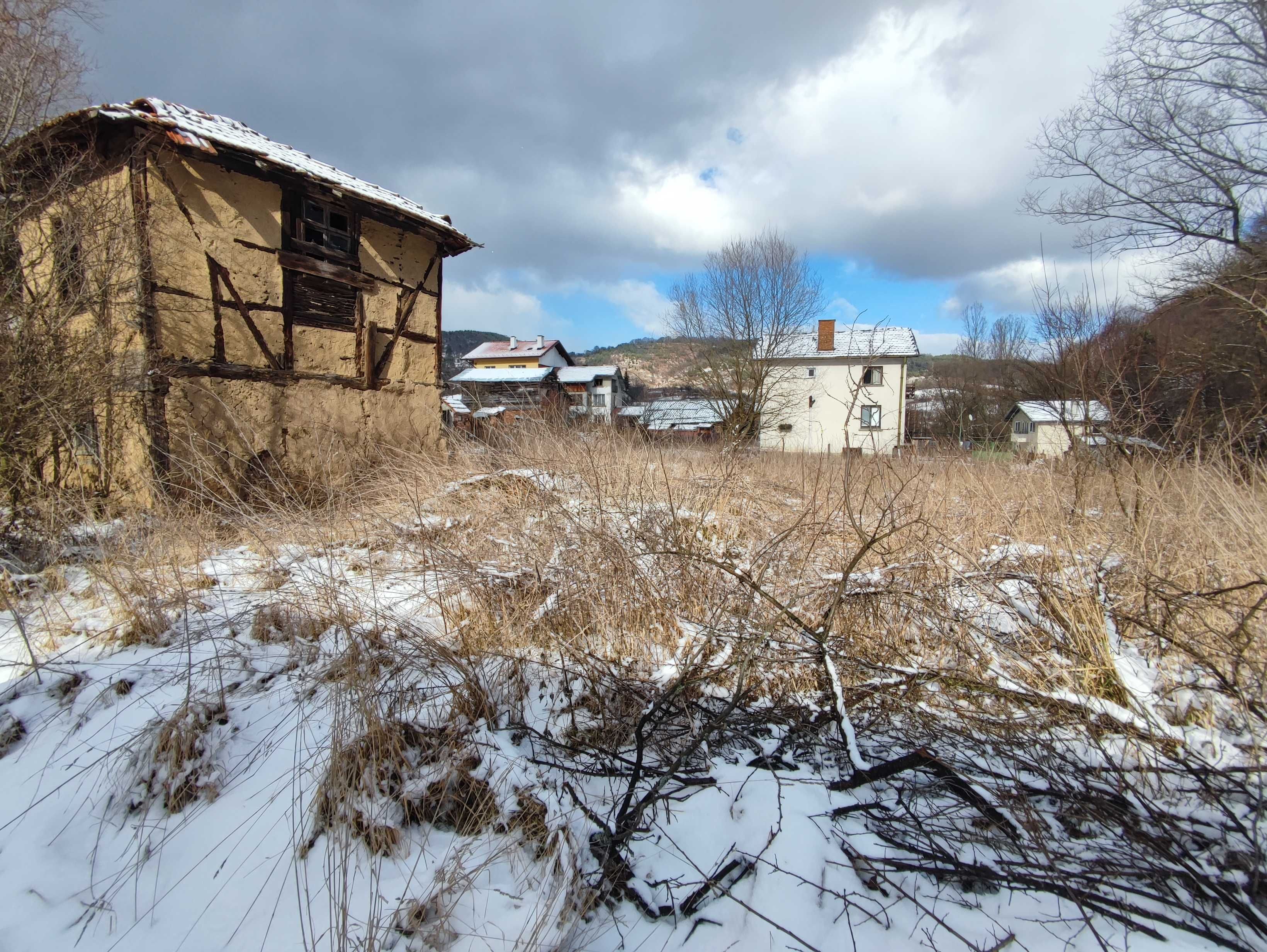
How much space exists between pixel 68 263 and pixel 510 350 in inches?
1682

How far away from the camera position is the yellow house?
4362cm

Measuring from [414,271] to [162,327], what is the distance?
11.0 feet

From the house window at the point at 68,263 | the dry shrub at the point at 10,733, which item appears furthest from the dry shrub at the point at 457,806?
the house window at the point at 68,263

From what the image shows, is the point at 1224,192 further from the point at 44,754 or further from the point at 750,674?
the point at 44,754

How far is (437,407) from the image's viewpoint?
808 centimetres

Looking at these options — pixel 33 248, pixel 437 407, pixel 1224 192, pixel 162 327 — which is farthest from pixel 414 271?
pixel 1224 192

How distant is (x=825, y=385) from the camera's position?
89.1ft

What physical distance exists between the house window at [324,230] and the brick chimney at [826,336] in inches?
902

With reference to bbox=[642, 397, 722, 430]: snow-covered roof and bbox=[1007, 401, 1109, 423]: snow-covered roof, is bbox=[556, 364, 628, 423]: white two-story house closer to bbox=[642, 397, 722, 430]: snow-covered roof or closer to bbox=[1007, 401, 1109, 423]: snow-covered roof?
bbox=[642, 397, 722, 430]: snow-covered roof

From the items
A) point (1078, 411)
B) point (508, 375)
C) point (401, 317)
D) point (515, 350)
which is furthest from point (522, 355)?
point (1078, 411)

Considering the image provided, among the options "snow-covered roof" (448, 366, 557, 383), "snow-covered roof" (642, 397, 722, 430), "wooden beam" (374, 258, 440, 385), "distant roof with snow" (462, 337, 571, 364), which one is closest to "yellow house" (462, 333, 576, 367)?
"distant roof with snow" (462, 337, 571, 364)

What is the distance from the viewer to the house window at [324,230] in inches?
244

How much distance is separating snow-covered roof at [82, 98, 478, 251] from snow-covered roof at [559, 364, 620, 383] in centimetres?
3352

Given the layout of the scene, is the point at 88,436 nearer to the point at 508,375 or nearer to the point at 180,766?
the point at 180,766
